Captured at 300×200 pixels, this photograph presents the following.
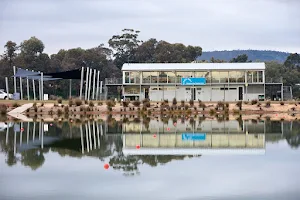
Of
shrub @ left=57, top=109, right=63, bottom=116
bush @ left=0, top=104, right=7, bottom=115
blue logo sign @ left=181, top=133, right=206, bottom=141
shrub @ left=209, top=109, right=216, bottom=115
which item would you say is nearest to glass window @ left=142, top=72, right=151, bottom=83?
shrub @ left=209, top=109, right=216, bottom=115

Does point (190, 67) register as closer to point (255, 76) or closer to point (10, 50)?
point (255, 76)

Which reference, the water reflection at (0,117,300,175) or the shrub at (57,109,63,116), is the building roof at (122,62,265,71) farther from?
the water reflection at (0,117,300,175)

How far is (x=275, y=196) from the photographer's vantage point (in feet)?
40.2

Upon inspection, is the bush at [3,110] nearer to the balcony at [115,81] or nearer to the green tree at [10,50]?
the balcony at [115,81]

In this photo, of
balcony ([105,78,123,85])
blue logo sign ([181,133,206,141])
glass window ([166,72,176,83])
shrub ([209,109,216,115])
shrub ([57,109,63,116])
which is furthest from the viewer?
balcony ([105,78,123,85])

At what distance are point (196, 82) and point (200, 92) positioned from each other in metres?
1.34

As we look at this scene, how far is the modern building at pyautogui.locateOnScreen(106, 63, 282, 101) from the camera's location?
6688cm

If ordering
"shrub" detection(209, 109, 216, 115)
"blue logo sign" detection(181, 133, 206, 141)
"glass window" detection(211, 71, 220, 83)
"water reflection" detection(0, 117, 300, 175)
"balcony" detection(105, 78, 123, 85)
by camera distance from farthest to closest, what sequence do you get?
"balcony" detection(105, 78, 123, 85) < "glass window" detection(211, 71, 220, 83) < "shrub" detection(209, 109, 216, 115) < "blue logo sign" detection(181, 133, 206, 141) < "water reflection" detection(0, 117, 300, 175)

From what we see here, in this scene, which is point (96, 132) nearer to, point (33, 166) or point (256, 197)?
point (33, 166)

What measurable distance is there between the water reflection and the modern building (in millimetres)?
34145

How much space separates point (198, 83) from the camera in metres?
66.8

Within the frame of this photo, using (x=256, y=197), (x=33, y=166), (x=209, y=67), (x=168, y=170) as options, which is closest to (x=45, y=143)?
(x=33, y=166)

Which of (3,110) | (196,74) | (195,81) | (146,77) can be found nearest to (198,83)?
(195,81)

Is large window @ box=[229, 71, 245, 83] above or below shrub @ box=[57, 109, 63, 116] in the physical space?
above
